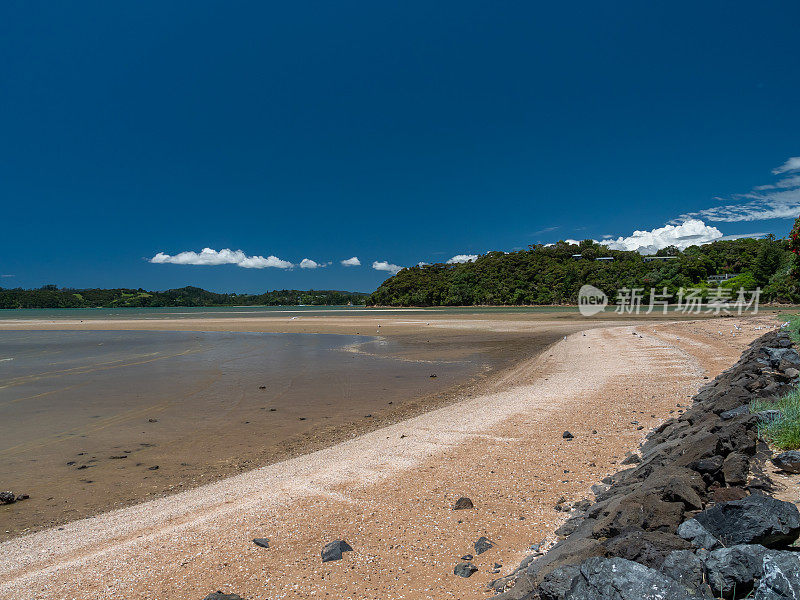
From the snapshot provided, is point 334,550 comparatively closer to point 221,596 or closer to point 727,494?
point 221,596

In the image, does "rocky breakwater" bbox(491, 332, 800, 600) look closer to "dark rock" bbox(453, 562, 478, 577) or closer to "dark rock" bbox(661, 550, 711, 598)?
"dark rock" bbox(661, 550, 711, 598)

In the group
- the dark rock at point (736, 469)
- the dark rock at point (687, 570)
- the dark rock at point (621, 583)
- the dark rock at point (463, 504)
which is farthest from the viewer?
the dark rock at point (463, 504)

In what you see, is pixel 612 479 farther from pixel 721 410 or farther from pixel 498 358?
pixel 498 358

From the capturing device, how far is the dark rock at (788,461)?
12.7ft

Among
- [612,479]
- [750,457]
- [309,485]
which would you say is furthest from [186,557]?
[750,457]

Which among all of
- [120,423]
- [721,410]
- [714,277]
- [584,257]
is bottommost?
[120,423]

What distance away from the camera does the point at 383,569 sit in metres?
3.98

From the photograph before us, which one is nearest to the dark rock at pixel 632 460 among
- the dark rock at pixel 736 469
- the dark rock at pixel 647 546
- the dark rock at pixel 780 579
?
the dark rock at pixel 736 469

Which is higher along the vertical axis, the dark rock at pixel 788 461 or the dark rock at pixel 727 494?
the dark rock at pixel 788 461

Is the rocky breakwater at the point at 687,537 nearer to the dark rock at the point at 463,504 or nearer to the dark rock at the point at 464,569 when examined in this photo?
the dark rock at the point at 464,569

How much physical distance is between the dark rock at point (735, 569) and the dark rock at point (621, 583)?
0.90ft

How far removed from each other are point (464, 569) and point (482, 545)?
47 cm

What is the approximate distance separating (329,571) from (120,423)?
953cm

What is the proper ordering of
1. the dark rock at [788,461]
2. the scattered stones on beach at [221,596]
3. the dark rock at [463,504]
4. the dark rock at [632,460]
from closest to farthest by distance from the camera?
the scattered stones on beach at [221,596] < the dark rock at [788,461] < the dark rock at [463,504] < the dark rock at [632,460]
